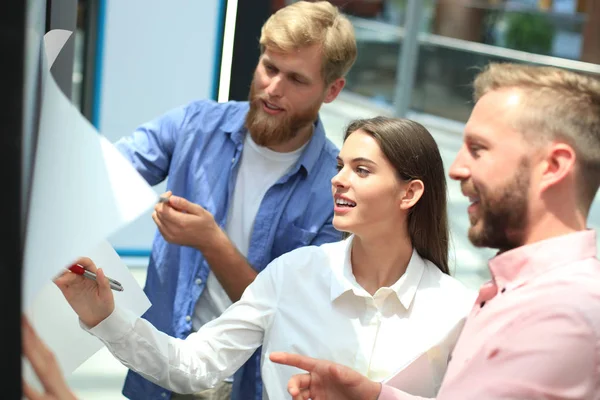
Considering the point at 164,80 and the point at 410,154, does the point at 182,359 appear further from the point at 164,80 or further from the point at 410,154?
the point at 164,80

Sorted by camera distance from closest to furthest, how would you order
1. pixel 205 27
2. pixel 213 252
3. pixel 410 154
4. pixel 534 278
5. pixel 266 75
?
1. pixel 534 278
2. pixel 410 154
3. pixel 213 252
4. pixel 266 75
5. pixel 205 27

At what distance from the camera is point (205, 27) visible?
3113 mm

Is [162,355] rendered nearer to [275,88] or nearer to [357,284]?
[357,284]

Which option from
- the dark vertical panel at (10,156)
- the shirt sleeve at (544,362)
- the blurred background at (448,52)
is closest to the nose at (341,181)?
the shirt sleeve at (544,362)

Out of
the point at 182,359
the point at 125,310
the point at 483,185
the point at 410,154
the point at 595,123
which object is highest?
the point at 595,123

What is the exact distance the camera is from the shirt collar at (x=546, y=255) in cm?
120

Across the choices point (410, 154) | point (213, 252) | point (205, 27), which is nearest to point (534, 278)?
point (410, 154)

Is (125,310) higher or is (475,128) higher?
(475,128)

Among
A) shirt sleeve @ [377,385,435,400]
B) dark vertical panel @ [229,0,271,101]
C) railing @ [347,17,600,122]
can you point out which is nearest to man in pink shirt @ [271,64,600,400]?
shirt sleeve @ [377,385,435,400]

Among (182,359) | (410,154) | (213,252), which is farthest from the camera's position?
(213,252)

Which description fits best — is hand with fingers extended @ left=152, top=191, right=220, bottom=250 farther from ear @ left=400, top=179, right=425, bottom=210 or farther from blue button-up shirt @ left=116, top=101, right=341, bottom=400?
ear @ left=400, top=179, right=425, bottom=210

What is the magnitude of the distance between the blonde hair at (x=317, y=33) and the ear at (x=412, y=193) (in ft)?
1.66

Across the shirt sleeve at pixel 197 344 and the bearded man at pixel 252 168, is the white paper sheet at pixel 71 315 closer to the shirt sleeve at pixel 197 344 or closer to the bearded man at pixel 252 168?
the shirt sleeve at pixel 197 344

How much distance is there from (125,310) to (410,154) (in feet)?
2.34
